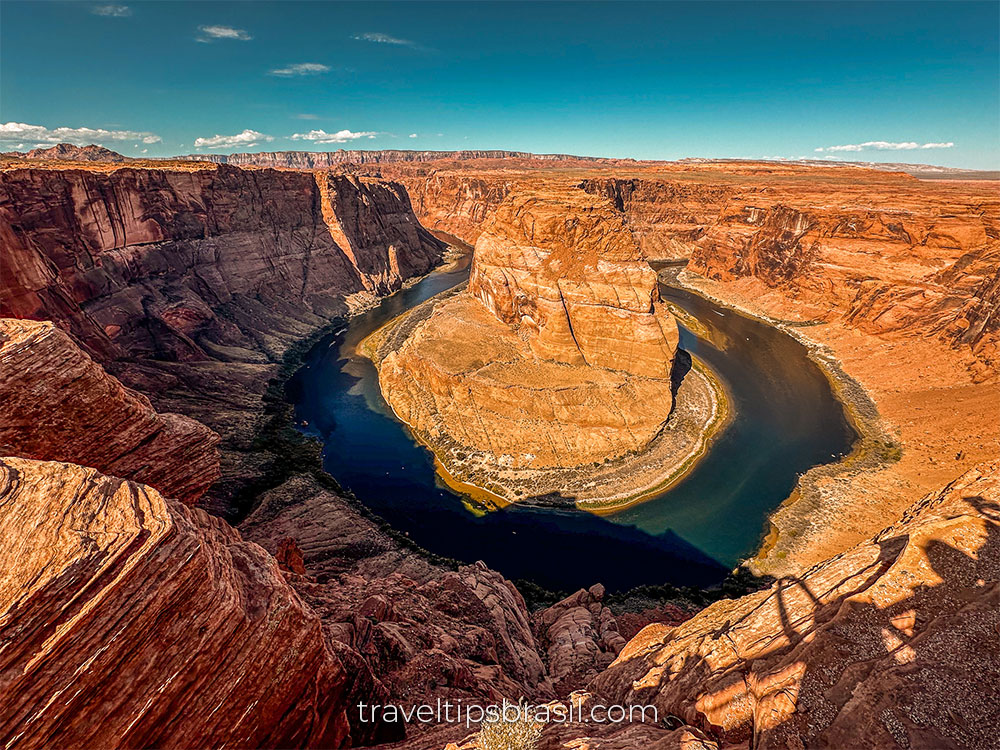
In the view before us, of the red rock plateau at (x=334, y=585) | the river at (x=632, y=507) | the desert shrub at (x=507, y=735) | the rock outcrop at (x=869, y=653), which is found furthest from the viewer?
the river at (x=632, y=507)

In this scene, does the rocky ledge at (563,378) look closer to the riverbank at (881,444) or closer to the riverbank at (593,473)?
the riverbank at (593,473)

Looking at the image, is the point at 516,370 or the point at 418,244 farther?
the point at 418,244

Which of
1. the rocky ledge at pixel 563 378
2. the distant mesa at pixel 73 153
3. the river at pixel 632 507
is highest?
the distant mesa at pixel 73 153

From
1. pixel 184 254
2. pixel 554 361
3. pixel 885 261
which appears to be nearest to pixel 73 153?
pixel 184 254

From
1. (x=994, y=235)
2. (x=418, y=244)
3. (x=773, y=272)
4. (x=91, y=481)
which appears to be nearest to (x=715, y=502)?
(x=91, y=481)

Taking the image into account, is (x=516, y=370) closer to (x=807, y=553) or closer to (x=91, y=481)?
(x=807, y=553)

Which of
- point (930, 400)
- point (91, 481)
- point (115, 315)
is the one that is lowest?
point (930, 400)

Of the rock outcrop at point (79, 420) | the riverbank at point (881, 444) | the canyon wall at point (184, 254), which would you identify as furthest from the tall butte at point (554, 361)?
the canyon wall at point (184, 254)
